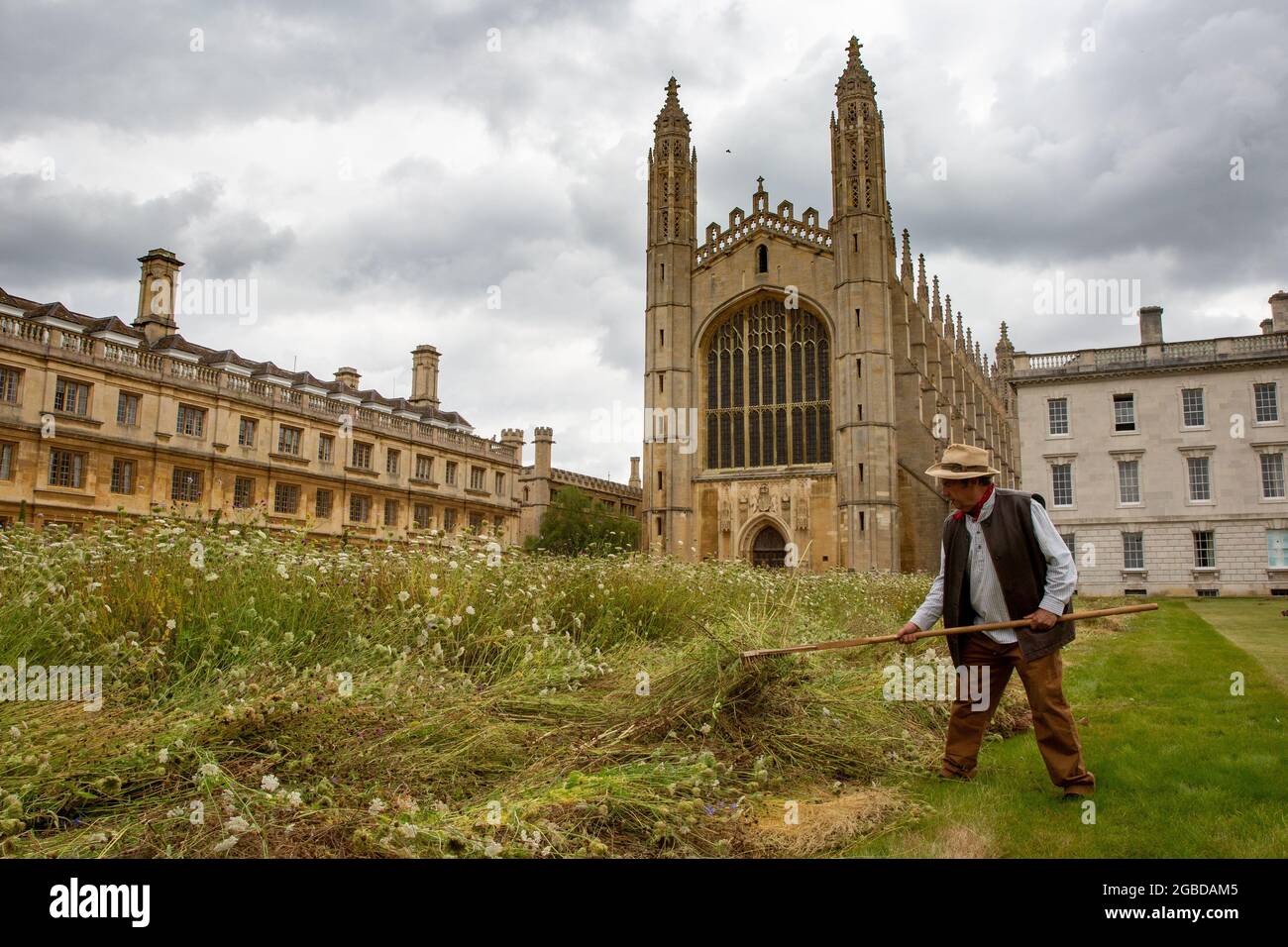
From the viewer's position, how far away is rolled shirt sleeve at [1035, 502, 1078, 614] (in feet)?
15.6

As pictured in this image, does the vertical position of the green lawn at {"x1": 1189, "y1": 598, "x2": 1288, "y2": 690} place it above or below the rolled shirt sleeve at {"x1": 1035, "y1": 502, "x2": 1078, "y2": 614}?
below

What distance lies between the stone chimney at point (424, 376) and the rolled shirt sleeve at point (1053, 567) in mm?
41935

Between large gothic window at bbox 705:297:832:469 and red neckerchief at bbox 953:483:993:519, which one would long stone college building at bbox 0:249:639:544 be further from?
red neckerchief at bbox 953:483:993:519

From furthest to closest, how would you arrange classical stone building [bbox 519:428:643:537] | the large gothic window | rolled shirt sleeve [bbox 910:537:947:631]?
classical stone building [bbox 519:428:643:537]
the large gothic window
rolled shirt sleeve [bbox 910:537:947:631]

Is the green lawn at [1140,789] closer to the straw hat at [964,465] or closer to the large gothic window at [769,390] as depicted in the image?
the straw hat at [964,465]

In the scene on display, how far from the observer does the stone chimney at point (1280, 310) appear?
32.5m

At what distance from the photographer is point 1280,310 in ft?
107

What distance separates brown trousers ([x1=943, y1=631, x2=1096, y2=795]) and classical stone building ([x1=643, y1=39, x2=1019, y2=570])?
31556 millimetres

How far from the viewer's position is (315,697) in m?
4.63

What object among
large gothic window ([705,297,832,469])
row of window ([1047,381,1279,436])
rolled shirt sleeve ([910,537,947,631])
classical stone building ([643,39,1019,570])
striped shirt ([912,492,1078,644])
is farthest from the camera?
large gothic window ([705,297,832,469])

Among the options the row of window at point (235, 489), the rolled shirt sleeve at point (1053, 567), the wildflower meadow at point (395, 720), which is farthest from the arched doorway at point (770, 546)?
the rolled shirt sleeve at point (1053, 567)

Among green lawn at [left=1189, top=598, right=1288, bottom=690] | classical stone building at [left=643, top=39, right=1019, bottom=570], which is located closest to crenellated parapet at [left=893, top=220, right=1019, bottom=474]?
classical stone building at [left=643, top=39, right=1019, bottom=570]
